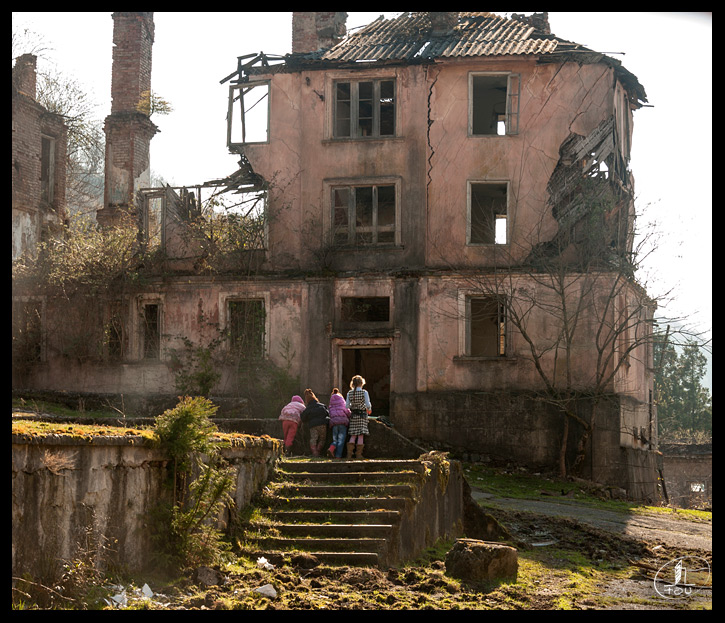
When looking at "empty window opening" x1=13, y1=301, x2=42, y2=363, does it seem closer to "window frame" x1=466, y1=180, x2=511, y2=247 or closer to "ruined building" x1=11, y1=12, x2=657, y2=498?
"ruined building" x1=11, y1=12, x2=657, y2=498

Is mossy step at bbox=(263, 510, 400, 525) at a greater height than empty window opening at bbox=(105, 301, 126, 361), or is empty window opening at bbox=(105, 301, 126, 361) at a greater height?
empty window opening at bbox=(105, 301, 126, 361)

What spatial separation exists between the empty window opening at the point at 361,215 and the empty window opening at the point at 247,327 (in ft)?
10.1

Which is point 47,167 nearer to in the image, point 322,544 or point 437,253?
point 437,253

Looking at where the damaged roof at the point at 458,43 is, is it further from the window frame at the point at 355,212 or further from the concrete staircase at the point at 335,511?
the concrete staircase at the point at 335,511

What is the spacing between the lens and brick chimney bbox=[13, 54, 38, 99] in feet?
100

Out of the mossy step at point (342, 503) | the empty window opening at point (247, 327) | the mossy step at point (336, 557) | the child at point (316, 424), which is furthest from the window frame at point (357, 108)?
the mossy step at point (336, 557)

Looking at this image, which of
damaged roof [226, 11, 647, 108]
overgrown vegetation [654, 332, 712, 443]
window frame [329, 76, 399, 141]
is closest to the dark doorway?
window frame [329, 76, 399, 141]

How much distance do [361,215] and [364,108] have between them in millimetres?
3413

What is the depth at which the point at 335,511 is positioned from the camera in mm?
13133

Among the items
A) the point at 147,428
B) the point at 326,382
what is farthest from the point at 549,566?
the point at 326,382

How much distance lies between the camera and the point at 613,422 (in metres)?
24.4

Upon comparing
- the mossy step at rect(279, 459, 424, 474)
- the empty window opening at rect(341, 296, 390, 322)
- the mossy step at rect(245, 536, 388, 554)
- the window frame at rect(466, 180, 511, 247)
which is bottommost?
the mossy step at rect(245, 536, 388, 554)
